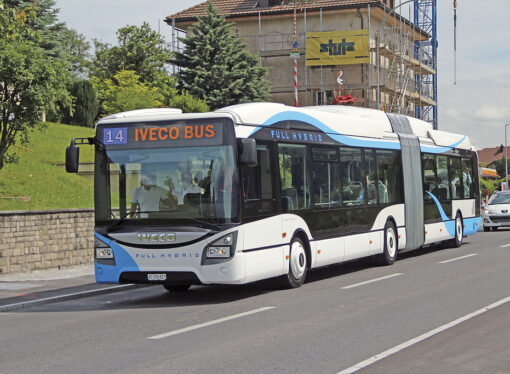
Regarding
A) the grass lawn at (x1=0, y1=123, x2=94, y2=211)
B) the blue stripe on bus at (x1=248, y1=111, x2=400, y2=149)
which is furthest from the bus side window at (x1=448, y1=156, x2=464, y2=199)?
the grass lawn at (x1=0, y1=123, x2=94, y2=211)

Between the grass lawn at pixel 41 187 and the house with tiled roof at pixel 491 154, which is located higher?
the house with tiled roof at pixel 491 154

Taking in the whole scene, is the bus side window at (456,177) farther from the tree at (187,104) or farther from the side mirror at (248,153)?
the tree at (187,104)

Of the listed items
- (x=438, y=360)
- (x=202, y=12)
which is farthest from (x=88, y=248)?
(x=202, y=12)

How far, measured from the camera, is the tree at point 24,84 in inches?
824

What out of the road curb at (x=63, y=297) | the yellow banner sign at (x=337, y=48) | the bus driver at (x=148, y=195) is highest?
the yellow banner sign at (x=337, y=48)

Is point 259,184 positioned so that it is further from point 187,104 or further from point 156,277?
point 187,104

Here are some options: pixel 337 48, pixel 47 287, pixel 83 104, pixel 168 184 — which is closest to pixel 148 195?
pixel 168 184

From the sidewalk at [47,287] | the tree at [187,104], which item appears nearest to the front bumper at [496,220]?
the sidewalk at [47,287]

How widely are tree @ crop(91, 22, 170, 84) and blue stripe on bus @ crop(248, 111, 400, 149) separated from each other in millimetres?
55254

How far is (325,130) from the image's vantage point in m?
15.8

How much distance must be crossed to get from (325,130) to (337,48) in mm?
49580

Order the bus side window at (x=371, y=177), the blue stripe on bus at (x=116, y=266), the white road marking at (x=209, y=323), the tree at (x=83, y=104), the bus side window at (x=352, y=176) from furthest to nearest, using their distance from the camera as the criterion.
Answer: the tree at (x=83, y=104) < the bus side window at (x=371, y=177) < the bus side window at (x=352, y=176) < the blue stripe on bus at (x=116, y=266) < the white road marking at (x=209, y=323)

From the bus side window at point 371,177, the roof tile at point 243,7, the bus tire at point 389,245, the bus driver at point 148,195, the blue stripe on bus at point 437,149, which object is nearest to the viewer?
the bus driver at point 148,195

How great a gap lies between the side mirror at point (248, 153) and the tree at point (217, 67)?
41.4 m
